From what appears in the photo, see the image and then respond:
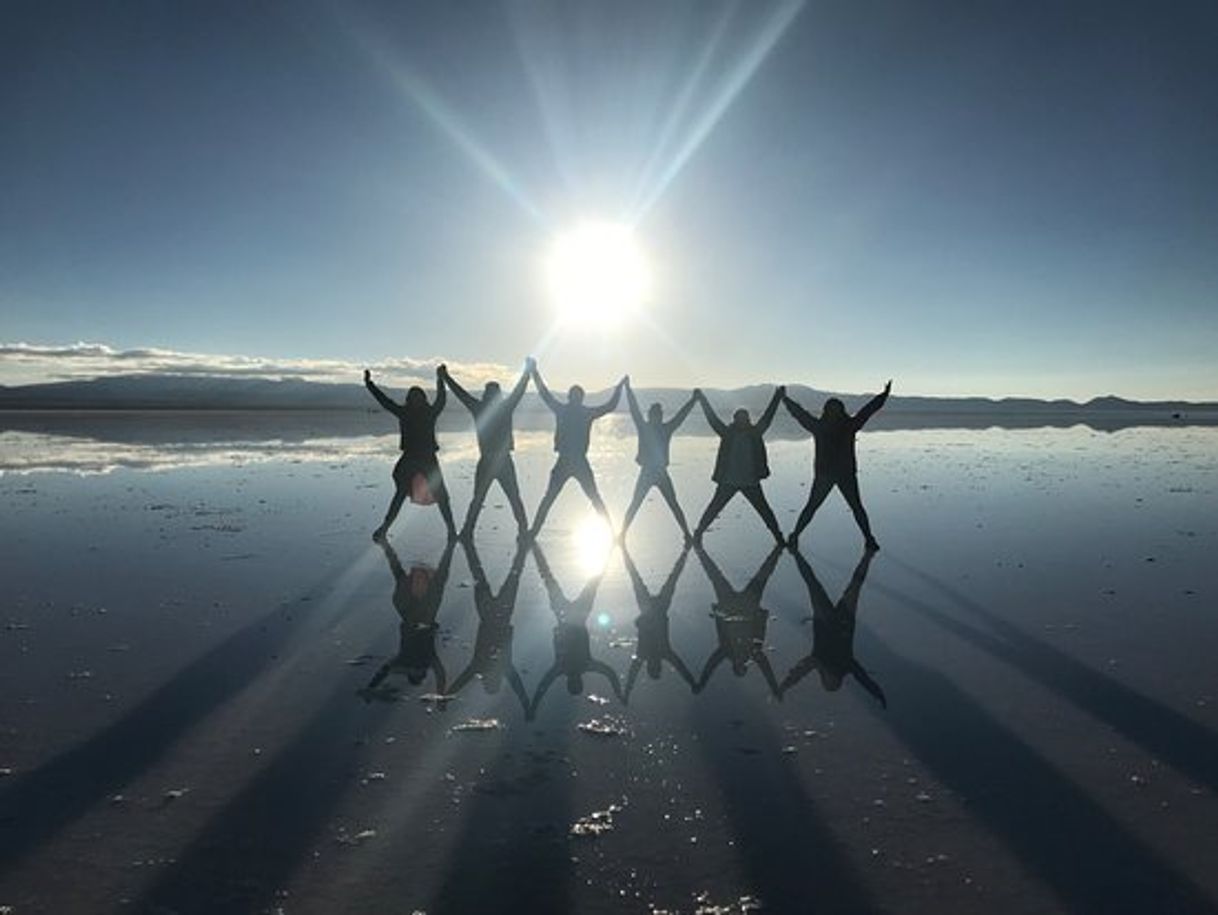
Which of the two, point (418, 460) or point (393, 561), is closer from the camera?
point (393, 561)

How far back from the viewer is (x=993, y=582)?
408 inches

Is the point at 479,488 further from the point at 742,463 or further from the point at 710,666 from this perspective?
the point at 710,666

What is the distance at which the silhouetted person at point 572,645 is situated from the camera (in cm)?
676

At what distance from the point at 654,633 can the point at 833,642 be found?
1613mm

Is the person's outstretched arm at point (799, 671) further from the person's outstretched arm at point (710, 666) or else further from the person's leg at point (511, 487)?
the person's leg at point (511, 487)

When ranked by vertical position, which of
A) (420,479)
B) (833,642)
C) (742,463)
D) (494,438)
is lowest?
(833,642)

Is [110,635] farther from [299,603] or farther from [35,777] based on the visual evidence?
[35,777]

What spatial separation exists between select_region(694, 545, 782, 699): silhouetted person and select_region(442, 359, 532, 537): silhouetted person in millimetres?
3369

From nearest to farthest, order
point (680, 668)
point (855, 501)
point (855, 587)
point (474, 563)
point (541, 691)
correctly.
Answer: point (541, 691), point (680, 668), point (855, 587), point (474, 563), point (855, 501)

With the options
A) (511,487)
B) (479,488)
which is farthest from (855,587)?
(479,488)

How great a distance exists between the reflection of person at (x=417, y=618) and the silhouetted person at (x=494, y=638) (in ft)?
0.95

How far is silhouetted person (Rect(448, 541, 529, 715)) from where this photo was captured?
678 centimetres

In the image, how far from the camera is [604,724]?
5.93m

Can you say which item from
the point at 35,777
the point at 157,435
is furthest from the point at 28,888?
the point at 157,435
